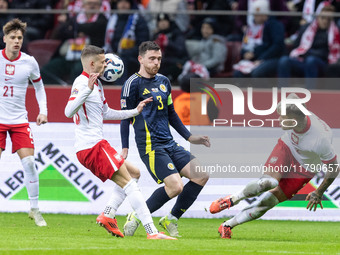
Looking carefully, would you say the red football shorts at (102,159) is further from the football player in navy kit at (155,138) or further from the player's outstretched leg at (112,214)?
the football player in navy kit at (155,138)

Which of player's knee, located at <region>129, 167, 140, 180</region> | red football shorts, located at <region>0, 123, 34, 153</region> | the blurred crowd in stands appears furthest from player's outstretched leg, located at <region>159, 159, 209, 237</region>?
the blurred crowd in stands

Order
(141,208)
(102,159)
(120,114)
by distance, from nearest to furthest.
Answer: (141,208), (102,159), (120,114)

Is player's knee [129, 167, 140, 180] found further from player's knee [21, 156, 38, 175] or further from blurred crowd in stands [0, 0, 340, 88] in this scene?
blurred crowd in stands [0, 0, 340, 88]

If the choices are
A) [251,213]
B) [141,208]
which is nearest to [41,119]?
[141,208]

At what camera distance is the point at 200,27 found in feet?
44.1

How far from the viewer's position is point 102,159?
7980 mm

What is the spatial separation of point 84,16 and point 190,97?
2668 mm

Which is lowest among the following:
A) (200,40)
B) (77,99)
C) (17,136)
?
(17,136)

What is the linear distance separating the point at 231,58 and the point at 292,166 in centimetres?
483

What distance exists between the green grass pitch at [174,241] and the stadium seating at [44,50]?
332 cm

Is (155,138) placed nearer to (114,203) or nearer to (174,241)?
(114,203)

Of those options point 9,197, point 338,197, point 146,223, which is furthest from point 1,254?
point 338,197

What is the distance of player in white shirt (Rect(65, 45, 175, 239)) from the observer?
786 cm

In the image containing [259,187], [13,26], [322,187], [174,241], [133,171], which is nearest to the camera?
[174,241]
